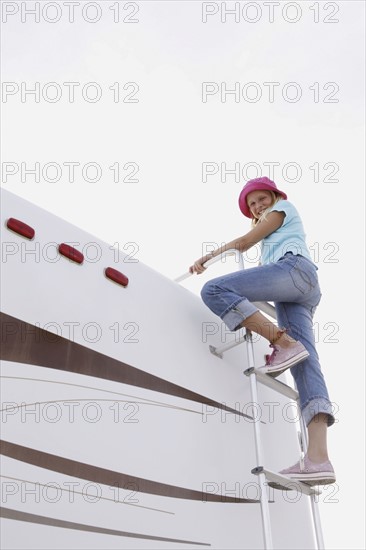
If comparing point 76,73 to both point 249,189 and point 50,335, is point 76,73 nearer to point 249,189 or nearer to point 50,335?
point 249,189

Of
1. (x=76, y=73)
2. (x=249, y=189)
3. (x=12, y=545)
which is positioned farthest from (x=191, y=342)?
(x=76, y=73)

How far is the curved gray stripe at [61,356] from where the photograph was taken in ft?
7.96

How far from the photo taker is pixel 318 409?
9.89 feet

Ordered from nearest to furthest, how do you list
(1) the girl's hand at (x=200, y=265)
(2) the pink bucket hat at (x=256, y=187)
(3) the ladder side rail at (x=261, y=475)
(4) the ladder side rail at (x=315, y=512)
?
(3) the ladder side rail at (x=261, y=475) → (4) the ladder side rail at (x=315, y=512) → (1) the girl's hand at (x=200, y=265) → (2) the pink bucket hat at (x=256, y=187)

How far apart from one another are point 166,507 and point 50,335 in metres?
0.76

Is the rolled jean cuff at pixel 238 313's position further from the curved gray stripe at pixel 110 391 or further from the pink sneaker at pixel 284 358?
the curved gray stripe at pixel 110 391

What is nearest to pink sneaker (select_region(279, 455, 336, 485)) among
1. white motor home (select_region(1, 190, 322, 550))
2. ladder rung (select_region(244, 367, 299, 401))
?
white motor home (select_region(1, 190, 322, 550))

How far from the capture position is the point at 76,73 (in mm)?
5438

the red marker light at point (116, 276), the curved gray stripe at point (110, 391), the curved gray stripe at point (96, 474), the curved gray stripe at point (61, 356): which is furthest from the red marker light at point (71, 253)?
the curved gray stripe at point (96, 474)

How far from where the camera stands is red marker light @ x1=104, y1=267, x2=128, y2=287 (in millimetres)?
2908

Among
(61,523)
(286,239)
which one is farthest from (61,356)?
(286,239)

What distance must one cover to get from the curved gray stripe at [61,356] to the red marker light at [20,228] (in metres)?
0.34

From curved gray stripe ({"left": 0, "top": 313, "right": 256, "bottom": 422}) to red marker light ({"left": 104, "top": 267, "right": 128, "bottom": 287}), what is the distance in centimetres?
37

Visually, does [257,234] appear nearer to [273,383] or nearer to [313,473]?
[273,383]
